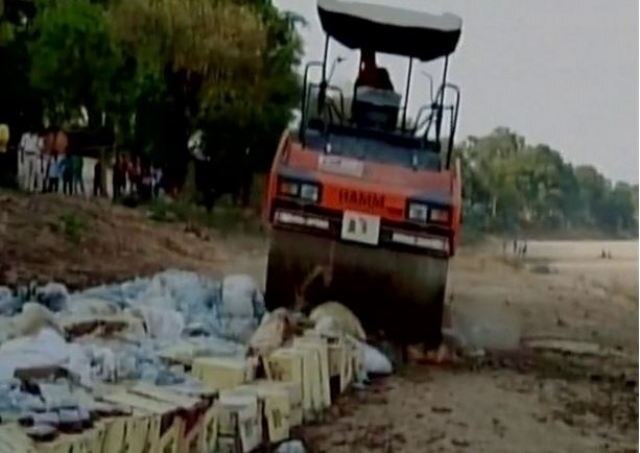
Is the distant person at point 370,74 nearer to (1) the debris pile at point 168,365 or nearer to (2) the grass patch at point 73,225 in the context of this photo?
(1) the debris pile at point 168,365

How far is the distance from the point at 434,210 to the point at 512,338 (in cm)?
23

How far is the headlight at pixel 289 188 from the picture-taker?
5.98 ft

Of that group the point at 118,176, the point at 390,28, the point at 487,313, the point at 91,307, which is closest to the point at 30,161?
the point at 118,176

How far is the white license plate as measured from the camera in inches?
71.3

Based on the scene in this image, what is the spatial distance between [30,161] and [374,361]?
599mm

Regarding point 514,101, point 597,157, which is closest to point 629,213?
point 597,157

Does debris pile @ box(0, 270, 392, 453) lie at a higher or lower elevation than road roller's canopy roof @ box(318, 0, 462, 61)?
lower

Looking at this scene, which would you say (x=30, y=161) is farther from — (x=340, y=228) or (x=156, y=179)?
(x=340, y=228)

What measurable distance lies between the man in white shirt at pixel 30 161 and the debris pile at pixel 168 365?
155mm

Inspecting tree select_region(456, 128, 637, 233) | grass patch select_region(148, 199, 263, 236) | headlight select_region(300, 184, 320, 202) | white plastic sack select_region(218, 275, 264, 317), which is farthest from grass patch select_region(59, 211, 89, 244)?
tree select_region(456, 128, 637, 233)

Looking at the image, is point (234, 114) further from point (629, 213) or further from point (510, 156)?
point (629, 213)

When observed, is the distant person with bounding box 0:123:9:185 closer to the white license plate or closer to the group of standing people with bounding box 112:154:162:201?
the group of standing people with bounding box 112:154:162:201

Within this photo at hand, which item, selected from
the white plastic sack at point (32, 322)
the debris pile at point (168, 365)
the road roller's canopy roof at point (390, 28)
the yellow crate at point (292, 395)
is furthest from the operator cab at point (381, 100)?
the white plastic sack at point (32, 322)

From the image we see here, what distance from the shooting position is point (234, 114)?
6.07 ft
